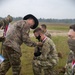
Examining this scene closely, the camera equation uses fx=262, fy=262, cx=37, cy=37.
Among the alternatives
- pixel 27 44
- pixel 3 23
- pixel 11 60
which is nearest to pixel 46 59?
pixel 27 44

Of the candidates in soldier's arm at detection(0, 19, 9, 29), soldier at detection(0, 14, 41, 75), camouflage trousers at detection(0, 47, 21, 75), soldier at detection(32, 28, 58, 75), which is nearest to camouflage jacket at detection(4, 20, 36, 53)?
soldier at detection(0, 14, 41, 75)

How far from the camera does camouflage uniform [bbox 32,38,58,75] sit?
6025 mm

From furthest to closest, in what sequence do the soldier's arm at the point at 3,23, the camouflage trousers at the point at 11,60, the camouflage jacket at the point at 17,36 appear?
the soldier's arm at the point at 3,23 < the camouflage trousers at the point at 11,60 < the camouflage jacket at the point at 17,36

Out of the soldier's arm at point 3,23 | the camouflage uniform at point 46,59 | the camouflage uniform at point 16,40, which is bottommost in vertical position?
the camouflage uniform at point 46,59

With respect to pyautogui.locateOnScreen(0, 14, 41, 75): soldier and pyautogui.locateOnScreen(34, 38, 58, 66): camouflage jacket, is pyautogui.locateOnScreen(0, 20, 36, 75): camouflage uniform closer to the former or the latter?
pyautogui.locateOnScreen(0, 14, 41, 75): soldier

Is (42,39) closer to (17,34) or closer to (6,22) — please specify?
(17,34)

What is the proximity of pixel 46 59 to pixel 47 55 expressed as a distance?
0.10 m

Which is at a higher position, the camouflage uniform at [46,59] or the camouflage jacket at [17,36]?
the camouflage jacket at [17,36]

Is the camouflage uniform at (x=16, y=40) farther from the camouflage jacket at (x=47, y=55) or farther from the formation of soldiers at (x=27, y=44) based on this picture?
the camouflage jacket at (x=47, y=55)

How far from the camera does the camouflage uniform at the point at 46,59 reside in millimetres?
6025

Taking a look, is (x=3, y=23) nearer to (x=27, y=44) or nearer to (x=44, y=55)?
(x=27, y=44)

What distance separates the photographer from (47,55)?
6133 mm

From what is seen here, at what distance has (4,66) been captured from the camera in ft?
20.5

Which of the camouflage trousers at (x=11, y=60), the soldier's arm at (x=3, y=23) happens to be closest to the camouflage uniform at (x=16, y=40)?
the camouflage trousers at (x=11, y=60)
